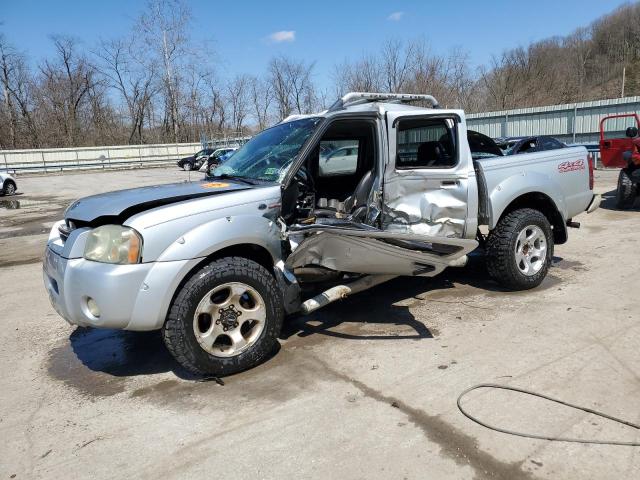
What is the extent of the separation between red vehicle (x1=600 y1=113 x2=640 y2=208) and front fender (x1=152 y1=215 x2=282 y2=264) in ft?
28.1

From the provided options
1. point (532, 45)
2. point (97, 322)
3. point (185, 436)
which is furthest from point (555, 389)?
point (532, 45)

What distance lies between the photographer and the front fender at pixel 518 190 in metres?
4.90

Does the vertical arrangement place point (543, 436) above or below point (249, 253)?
below

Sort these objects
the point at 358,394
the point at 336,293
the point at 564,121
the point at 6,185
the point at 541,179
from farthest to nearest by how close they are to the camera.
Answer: the point at 6,185 < the point at 564,121 < the point at 541,179 < the point at 336,293 < the point at 358,394

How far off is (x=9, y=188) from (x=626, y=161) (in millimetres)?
24076

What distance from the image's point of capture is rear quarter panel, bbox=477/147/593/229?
490 centimetres

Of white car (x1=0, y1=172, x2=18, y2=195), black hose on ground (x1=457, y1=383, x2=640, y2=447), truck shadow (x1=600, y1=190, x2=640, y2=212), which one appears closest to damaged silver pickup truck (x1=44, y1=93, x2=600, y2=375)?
black hose on ground (x1=457, y1=383, x2=640, y2=447)

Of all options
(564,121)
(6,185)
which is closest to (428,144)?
(564,121)

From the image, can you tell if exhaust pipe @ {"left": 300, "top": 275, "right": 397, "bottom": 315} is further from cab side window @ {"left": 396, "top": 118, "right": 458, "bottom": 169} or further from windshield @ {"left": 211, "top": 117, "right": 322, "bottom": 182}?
cab side window @ {"left": 396, "top": 118, "right": 458, "bottom": 169}

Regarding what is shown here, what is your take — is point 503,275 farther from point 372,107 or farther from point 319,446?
point 319,446

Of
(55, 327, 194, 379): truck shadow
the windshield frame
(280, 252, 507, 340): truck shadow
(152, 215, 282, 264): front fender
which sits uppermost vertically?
the windshield frame

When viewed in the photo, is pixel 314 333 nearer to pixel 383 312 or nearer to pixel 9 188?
pixel 383 312

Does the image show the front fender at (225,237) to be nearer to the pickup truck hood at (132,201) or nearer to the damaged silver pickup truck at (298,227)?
the damaged silver pickup truck at (298,227)

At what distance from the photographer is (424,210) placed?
182 inches
